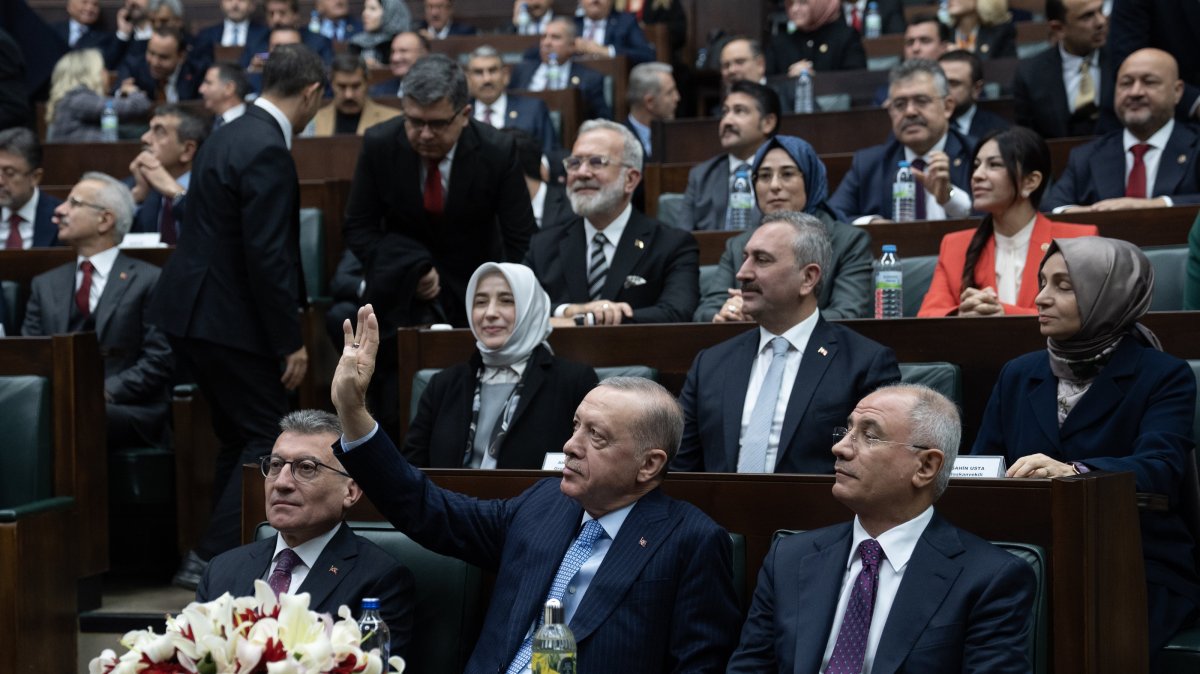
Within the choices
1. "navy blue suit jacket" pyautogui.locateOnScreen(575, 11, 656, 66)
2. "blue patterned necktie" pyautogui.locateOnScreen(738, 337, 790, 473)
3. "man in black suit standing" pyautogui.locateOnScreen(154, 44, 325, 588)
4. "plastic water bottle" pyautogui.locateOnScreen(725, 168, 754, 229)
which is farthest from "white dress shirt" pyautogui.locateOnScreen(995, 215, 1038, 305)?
"navy blue suit jacket" pyautogui.locateOnScreen(575, 11, 656, 66)

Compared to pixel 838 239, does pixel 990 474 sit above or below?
below

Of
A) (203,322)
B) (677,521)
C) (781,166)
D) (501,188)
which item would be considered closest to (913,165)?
(781,166)

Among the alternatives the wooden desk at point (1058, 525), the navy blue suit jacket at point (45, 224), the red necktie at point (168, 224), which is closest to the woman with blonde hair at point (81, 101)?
the navy blue suit jacket at point (45, 224)

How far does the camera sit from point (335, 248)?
585 cm

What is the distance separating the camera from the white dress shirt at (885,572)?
2564 millimetres

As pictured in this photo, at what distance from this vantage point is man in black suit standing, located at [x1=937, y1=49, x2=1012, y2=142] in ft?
19.8

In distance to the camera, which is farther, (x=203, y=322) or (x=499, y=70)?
(x=499, y=70)

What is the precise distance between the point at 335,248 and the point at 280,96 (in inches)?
53.8

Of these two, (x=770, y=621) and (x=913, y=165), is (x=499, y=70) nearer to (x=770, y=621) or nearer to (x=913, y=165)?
(x=913, y=165)

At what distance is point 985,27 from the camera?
312 inches

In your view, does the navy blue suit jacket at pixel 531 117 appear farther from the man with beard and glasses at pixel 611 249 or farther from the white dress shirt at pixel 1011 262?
the white dress shirt at pixel 1011 262

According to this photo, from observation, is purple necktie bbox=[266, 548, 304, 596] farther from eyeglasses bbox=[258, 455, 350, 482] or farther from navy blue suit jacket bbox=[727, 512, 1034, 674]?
navy blue suit jacket bbox=[727, 512, 1034, 674]

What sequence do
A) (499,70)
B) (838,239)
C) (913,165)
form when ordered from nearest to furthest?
(838,239) → (913,165) → (499,70)

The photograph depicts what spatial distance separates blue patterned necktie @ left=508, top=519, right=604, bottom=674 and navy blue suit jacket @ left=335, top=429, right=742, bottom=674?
1 cm
